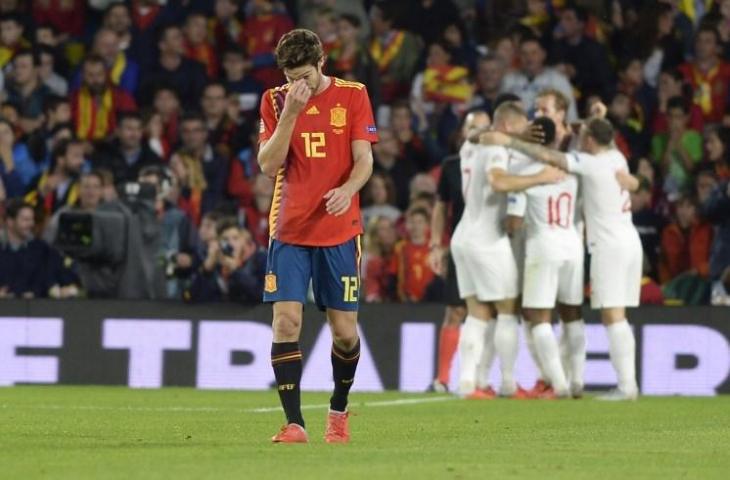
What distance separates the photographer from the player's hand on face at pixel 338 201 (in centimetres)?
876

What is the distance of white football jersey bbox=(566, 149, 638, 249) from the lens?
14.0 meters

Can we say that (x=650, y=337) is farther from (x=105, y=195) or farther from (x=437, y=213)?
(x=105, y=195)

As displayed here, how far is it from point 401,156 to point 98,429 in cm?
963

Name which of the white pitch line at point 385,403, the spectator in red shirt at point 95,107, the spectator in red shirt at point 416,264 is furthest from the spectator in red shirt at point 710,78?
the white pitch line at point 385,403

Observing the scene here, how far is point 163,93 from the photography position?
20.1 meters

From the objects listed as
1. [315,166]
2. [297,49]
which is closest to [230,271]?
[315,166]

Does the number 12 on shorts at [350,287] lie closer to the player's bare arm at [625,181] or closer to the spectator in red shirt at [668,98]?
the player's bare arm at [625,181]

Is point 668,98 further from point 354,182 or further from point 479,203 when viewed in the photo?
point 354,182

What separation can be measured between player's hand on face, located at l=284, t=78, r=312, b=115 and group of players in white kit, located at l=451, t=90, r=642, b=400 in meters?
5.30

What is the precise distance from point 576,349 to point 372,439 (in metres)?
5.10

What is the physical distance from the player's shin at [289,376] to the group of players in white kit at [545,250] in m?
5.18

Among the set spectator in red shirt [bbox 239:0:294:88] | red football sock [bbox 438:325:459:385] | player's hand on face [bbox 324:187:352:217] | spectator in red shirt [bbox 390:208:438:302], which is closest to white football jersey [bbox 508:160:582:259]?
red football sock [bbox 438:325:459:385]

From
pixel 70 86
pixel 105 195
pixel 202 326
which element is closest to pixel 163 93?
pixel 70 86

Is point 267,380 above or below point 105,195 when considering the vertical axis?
below
